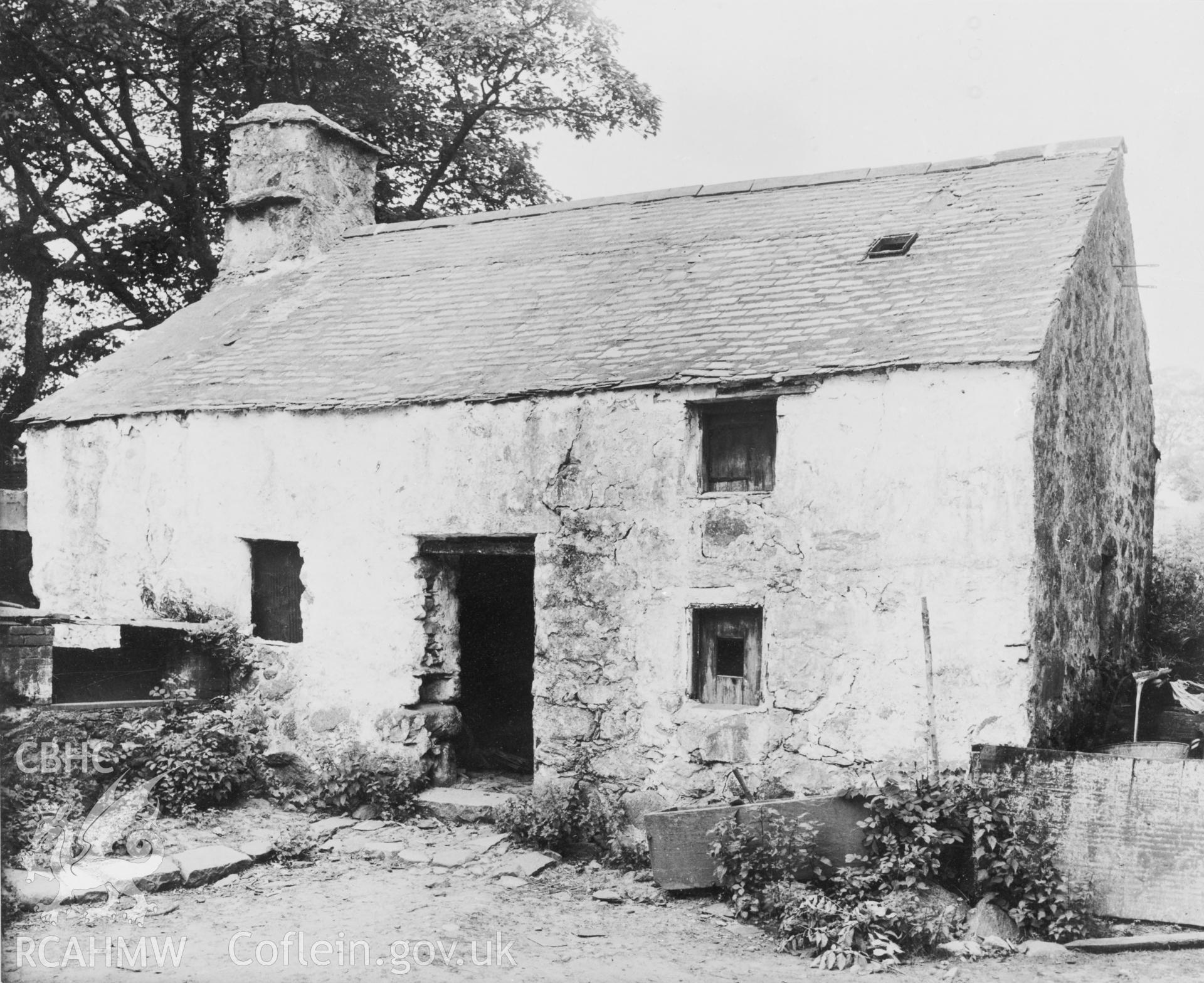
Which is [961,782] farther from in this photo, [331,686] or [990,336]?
[331,686]

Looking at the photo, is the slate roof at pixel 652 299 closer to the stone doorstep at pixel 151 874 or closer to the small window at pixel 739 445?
the small window at pixel 739 445

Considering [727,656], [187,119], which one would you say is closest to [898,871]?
[727,656]

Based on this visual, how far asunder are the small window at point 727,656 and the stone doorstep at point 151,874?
12.5 ft

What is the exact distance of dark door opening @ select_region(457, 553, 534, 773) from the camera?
1207 cm

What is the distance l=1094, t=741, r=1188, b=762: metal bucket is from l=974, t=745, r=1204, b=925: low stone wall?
3.10 feet

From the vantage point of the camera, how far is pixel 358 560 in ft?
33.1

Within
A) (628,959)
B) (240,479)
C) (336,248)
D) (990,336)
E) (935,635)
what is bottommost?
(628,959)

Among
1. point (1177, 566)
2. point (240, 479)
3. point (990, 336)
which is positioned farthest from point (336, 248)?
point (1177, 566)

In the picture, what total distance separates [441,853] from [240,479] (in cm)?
419

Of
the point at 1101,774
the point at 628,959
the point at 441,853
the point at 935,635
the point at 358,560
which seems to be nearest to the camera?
the point at 628,959

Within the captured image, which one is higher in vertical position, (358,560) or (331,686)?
(358,560)

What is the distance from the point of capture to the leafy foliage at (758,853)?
7492mm

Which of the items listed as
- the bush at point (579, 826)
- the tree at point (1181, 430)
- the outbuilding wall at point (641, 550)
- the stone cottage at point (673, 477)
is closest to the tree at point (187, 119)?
the stone cottage at point (673, 477)

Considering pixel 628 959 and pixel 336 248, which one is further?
pixel 336 248
